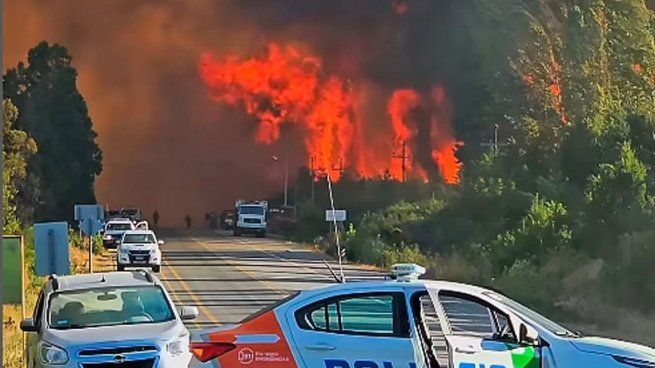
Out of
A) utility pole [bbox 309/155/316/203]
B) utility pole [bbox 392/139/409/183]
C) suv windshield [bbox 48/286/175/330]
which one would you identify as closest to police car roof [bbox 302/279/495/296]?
suv windshield [bbox 48/286/175/330]

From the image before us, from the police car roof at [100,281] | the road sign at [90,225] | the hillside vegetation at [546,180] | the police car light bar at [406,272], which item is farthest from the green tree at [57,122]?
the police car light bar at [406,272]

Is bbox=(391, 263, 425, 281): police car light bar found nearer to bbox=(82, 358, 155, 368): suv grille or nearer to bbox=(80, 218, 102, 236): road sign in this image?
bbox=(82, 358, 155, 368): suv grille

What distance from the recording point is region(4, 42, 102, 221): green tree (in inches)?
2564

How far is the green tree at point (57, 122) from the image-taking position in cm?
6512

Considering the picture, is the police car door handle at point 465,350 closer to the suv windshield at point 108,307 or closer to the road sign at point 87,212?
the suv windshield at point 108,307

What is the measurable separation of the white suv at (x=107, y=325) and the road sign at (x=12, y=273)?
3.02m

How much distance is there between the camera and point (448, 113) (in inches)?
2781

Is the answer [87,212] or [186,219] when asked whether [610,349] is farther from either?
[186,219]

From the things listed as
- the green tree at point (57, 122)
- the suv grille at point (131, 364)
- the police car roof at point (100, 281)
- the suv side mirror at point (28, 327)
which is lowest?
the suv grille at point (131, 364)

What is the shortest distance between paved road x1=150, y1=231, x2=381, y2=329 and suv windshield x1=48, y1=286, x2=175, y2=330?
854cm

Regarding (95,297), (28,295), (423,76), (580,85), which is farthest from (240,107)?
(95,297)

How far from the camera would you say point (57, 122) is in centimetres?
6694

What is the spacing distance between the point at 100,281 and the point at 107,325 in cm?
108

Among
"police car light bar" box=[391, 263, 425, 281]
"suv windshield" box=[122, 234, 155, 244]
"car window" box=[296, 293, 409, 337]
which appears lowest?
"suv windshield" box=[122, 234, 155, 244]
